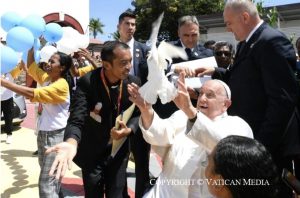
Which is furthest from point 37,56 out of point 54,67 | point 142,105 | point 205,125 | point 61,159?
point 205,125

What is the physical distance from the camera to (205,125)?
6.68 feet

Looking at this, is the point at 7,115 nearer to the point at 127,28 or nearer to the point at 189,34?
the point at 127,28

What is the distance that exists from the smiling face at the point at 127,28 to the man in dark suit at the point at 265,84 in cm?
172

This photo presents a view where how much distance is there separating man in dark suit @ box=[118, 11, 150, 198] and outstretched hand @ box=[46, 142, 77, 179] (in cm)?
118

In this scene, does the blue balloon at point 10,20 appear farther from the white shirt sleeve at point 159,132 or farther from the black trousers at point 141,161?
the white shirt sleeve at point 159,132

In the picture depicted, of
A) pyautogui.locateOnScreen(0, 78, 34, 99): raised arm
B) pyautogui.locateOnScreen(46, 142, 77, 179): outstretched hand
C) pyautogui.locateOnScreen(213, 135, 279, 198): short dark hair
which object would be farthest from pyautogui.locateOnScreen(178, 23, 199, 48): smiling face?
pyautogui.locateOnScreen(213, 135, 279, 198): short dark hair

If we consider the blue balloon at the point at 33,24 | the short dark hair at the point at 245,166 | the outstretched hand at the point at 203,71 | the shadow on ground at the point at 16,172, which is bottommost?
the shadow on ground at the point at 16,172

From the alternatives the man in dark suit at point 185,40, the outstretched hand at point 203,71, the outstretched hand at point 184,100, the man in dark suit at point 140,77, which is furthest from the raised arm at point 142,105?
the man in dark suit at point 185,40

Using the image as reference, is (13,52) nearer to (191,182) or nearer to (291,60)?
(191,182)

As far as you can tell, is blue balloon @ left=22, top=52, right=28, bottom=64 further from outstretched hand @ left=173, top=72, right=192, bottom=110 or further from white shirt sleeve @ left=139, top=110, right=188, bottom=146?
outstretched hand @ left=173, top=72, right=192, bottom=110

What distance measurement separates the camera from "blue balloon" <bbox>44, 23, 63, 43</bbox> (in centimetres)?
488

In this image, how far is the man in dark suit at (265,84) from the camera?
2.25 meters

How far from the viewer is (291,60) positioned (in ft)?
7.55

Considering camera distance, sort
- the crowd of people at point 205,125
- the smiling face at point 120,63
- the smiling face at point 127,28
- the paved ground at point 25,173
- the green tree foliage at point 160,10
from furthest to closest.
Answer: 1. the green tree foliage at point 160,10
2. the paved ground at point 25,173
3. the smiling face at point 127,28
4. the smiling face at point 120,63
5. the crowd of people at point 205,125
